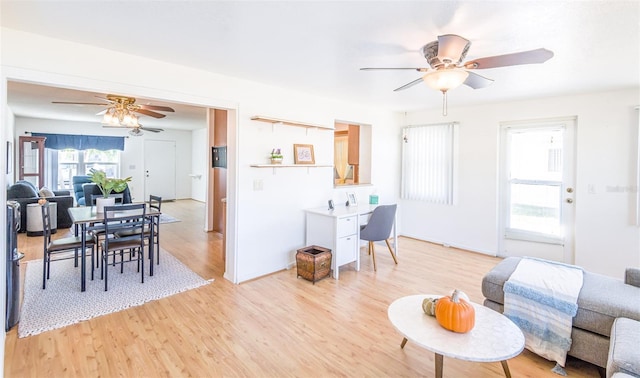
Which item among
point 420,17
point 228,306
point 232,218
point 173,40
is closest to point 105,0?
point 173,40

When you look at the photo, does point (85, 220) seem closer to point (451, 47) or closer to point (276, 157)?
point (276, 157)

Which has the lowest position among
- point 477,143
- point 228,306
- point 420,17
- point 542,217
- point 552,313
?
point 228,306

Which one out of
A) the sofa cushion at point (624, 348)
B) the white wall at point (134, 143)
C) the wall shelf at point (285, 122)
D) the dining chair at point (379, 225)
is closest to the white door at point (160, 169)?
the white wall at point (134, 143)

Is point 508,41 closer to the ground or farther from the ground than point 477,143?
farther from the ground

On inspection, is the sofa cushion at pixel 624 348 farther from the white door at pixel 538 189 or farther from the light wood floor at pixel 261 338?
the white door at pixel 538 189

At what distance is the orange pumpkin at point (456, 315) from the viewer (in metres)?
1.76

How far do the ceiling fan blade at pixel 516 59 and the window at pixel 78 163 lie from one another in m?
9.06

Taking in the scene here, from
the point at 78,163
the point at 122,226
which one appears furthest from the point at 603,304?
the point at 78,163

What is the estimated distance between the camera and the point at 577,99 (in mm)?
3945

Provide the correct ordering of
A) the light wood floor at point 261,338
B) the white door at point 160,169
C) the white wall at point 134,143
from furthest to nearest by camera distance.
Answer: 1. the white door at point 160,169
2. the white wall at point 134,143
3. the light wood floor at point 261,338

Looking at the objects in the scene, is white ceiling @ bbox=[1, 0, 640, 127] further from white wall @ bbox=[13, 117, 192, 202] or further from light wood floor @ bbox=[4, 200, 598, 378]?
white wall @ bbox=[13, 117, 192, 202]

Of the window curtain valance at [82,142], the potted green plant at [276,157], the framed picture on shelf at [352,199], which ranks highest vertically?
the window curtain valance at [82,142]

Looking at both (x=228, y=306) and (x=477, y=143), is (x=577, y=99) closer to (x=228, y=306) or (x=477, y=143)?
(x=477, y=143)

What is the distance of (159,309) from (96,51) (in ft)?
7.20
